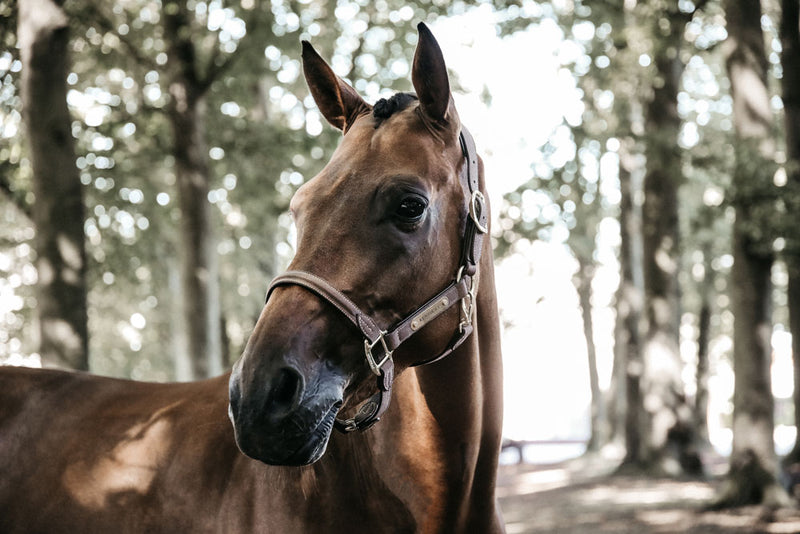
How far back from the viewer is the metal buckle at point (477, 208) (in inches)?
102

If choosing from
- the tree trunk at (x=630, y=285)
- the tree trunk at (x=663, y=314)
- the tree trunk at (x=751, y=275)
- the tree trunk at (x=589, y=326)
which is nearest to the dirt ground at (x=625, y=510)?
the tree trunk at (x=751, y=275)

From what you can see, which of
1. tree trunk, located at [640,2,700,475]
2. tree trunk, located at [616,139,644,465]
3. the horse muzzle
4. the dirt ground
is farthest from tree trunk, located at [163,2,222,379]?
tree trunk, located at [616,139,644,465]

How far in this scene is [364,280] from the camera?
2.28 m

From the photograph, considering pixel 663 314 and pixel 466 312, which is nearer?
pixel 466 312

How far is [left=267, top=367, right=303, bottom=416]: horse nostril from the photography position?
2.00 m

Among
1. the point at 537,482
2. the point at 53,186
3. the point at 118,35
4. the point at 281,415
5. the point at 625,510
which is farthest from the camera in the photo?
the point at 537,482

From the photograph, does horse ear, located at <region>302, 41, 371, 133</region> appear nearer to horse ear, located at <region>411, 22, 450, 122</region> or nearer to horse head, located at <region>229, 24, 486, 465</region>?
horse head, located at <region>229, 24, 486, 465</region>

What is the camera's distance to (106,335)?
74.3 feet

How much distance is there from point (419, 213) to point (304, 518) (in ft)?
3.74

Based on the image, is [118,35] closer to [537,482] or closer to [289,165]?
[289,165]

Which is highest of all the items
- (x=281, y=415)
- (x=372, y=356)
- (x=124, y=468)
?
(x=372, y=356)

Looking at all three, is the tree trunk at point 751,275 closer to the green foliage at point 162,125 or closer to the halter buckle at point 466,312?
the green foliage at point 162,125

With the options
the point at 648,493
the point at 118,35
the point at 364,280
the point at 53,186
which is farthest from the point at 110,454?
the point at 648,493

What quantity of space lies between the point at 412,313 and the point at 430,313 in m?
0.07
